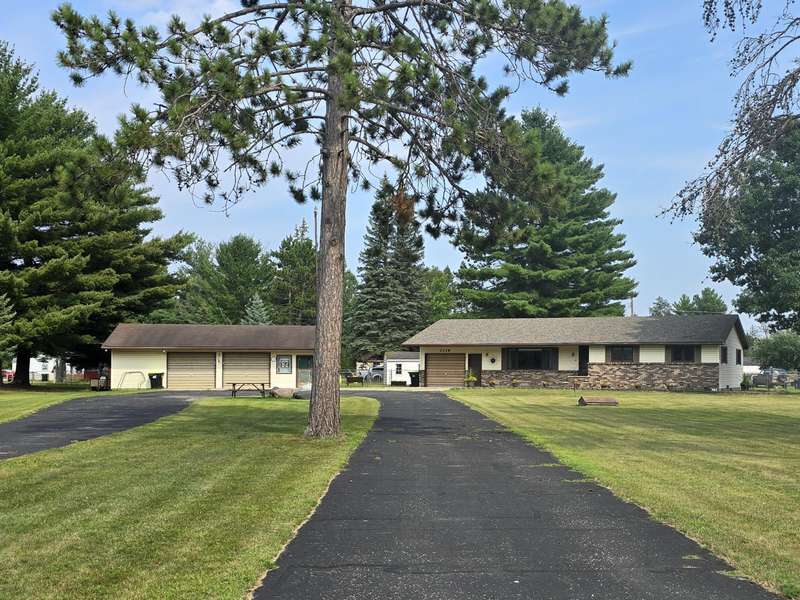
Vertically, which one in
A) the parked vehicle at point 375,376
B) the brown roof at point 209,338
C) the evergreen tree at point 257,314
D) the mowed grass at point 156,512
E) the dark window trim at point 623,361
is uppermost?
the evergreen tree at point 257,314

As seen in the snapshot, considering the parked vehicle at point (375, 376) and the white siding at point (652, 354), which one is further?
the parked vehicle at point (375, 376)

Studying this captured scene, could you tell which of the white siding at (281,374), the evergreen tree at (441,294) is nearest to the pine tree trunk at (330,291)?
the white siding at (281,374)

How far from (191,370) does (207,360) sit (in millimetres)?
1018

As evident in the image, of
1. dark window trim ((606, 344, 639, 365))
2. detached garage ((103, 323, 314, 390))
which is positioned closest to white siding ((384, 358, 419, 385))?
detached garage ((103, 323, 314, 390))

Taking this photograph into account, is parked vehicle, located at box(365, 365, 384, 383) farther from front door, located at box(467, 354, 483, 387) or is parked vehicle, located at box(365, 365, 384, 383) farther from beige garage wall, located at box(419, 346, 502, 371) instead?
front door, located at box(467, 354, 483, 387)

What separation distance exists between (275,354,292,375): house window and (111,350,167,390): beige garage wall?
238 inches

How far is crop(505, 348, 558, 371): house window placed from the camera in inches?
1706

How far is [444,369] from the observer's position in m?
45.3

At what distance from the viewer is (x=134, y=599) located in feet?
15.8

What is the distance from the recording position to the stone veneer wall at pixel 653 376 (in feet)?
131

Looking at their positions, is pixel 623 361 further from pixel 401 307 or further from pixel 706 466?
pixel 706 466

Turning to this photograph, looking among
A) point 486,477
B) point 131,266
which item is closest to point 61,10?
point 486,477

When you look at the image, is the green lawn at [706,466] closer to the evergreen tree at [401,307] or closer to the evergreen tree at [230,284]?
the evergreen tree at [401,307]

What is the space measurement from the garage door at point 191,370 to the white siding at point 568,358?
19355 mm
